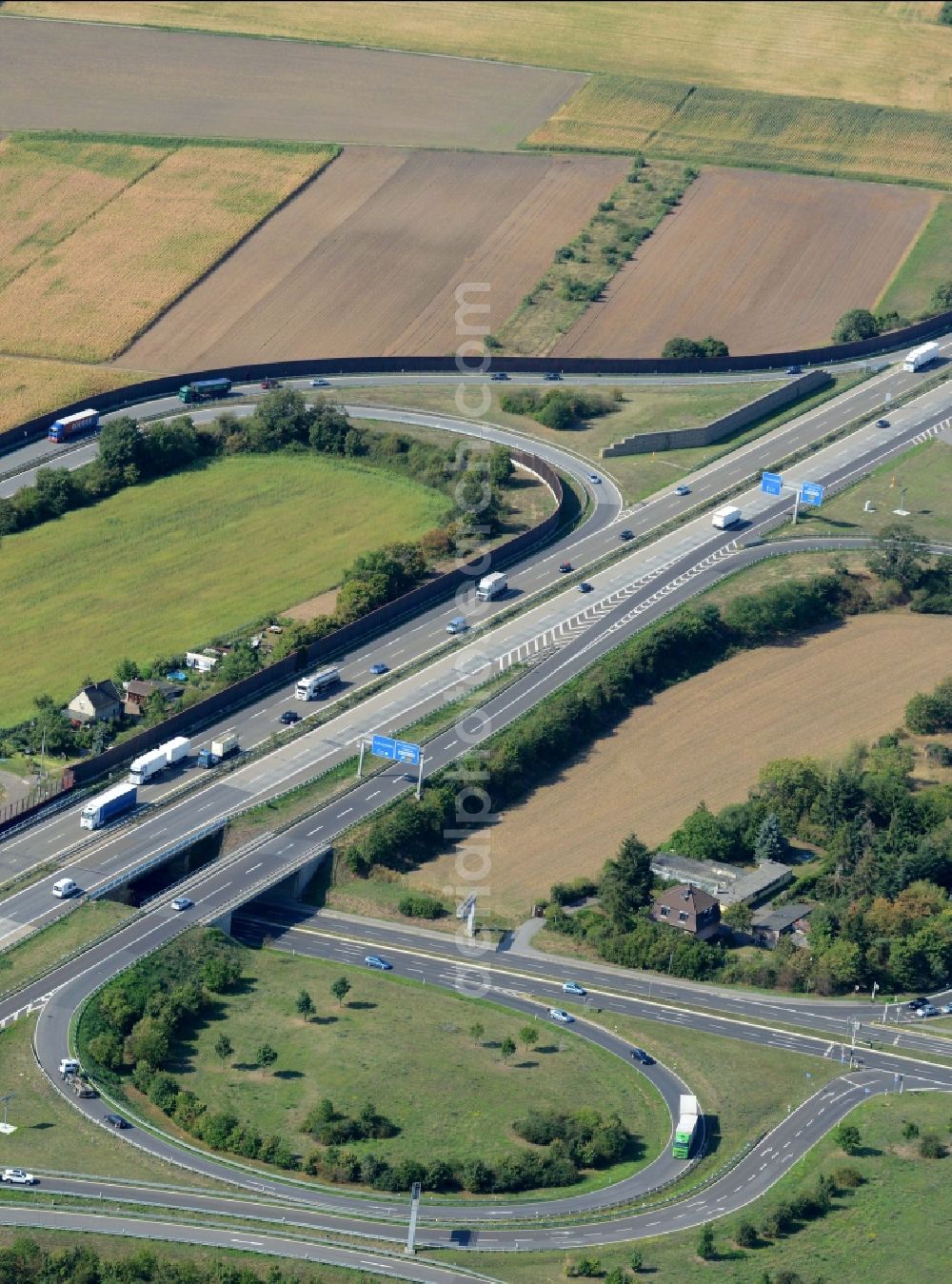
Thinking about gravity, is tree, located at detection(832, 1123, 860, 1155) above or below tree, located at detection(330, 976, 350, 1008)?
below

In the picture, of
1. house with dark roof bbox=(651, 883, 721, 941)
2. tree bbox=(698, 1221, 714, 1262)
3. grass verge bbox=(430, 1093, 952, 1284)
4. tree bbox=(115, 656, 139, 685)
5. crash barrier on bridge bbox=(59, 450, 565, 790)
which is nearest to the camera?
grass verge bbox=(430, 1093, 952, 1284)

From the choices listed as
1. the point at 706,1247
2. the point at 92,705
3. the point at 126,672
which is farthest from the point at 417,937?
the point at 706,1247

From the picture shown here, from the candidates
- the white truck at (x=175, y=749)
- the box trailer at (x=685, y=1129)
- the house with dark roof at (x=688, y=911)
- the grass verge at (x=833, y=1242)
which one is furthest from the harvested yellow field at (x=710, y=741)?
the grass verge at (x=833, y=1242)

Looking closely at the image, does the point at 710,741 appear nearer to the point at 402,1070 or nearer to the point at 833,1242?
the point at 402,1070

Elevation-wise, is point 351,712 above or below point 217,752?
above

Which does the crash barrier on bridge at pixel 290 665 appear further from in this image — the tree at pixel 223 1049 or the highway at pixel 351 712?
the tree at pixel 223 1049

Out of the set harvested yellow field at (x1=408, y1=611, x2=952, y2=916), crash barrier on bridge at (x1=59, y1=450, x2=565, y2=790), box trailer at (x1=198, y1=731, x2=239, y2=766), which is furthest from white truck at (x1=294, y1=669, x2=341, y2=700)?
harvested yellow field at (x1=408, y1=611, x2=952, y2=916)

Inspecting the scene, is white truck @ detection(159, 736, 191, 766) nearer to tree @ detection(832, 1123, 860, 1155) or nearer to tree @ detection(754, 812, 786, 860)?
tree @ detection(754, 812, 786, 860)
